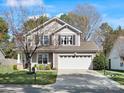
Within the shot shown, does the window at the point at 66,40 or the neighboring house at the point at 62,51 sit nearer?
the neighboring house at the point at 62,51

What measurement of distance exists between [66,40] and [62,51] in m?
2.02

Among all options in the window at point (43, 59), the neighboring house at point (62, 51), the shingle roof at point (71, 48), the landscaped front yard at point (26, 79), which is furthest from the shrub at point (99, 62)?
the landscaped front yard at point (26, 79)

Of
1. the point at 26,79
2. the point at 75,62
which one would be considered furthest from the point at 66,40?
the point at 26,79

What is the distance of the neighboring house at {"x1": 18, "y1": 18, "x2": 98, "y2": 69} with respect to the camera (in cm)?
4272

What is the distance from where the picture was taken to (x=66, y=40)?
143 feet

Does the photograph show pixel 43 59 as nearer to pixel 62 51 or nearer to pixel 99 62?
pixel 62 51

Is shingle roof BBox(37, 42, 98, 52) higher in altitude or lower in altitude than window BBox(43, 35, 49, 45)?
lower

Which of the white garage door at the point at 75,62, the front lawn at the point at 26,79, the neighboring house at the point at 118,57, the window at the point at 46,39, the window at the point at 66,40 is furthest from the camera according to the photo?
the window at the point at 66,40

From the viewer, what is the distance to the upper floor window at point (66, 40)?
4369 cm

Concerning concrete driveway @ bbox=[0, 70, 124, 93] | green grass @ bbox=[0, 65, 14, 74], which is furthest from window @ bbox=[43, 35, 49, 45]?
concrete driveway @ bbox=[0, 70, 124, 93]

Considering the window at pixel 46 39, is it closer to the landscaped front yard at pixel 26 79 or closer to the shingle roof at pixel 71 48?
the shingle roof at pixel 71 48

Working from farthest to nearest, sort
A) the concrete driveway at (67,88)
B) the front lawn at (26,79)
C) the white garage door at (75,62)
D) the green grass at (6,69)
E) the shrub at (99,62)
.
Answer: the white garage door at (75,62) → the shrub at (99,62) → the green grass at (6,69) → the front lawn at (26,79) → the concrete driveway at (67,88)

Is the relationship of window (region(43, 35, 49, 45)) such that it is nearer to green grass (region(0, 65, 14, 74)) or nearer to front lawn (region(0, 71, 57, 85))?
green grass (region(0, 65, 14, 74))

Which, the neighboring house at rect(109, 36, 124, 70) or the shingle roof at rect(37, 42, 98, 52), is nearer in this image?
the shingle roof at rect(37, 42, 98, 52)
